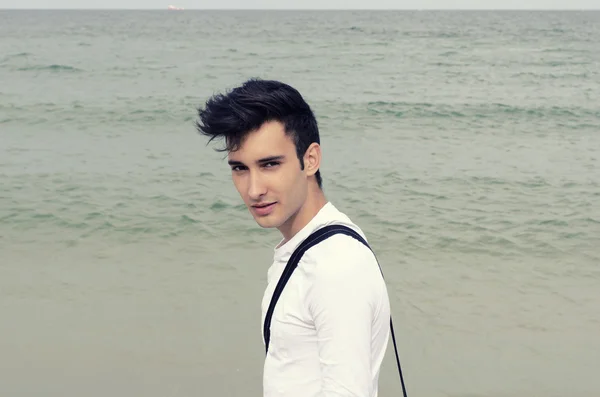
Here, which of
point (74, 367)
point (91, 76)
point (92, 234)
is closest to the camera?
point (74, 367)

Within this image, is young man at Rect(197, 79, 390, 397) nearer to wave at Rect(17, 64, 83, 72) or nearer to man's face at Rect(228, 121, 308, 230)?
man's face at Rect(228, 121, 308, 230)

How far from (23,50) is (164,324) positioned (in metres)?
28.8

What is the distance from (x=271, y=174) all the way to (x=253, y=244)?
5717 mm

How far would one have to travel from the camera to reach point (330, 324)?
4.35 feet

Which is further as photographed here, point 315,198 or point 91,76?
point 91,76

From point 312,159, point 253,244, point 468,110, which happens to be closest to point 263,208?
point 312,159

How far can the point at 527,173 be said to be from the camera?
1067 cm

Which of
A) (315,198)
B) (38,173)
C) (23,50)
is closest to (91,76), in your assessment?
(23,50)

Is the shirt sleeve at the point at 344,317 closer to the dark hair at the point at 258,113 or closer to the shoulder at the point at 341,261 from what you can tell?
the shoulder at the point at 341,261

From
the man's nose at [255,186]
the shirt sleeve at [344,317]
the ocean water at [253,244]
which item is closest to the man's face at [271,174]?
the man's nose at [255,186]

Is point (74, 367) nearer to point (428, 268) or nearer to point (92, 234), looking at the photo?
point (92, 234)

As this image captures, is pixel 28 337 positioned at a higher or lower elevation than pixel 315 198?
lower

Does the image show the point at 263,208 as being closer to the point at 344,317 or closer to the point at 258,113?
the point at 258,113

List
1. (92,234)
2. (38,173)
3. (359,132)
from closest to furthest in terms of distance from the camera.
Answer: (92,234), (38,173), (359,132)
